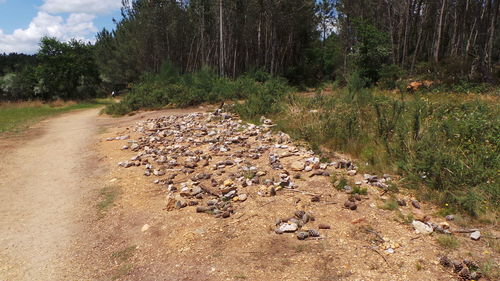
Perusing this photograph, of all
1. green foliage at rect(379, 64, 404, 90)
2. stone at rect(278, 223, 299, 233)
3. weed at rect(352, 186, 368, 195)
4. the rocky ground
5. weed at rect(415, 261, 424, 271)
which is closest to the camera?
weed at rect(415, 261, 424, 271)

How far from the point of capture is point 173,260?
315 cm

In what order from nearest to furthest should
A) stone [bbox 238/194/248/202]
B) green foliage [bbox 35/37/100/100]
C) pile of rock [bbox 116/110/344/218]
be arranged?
1. stone [bbox 238/194/248/202]
2. pile of rock [bbox 116/110/344/218]
3. green foliage [bbox 35/37/100/100]

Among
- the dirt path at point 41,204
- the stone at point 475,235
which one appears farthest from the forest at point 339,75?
the dirt path at point 41,204

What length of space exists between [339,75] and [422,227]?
23048 mm

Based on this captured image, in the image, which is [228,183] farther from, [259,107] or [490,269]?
[259,107]

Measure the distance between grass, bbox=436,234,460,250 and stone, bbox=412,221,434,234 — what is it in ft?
0.40

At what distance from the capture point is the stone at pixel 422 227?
3260mm

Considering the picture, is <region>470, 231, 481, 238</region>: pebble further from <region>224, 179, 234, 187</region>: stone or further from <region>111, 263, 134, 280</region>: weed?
<region>111, 263, 134, 280</region>: weed

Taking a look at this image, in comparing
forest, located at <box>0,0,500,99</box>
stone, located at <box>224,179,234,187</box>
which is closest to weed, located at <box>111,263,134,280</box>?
stone, located at <box>224,179,234,187</box>

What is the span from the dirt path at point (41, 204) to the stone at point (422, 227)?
3.35 meters

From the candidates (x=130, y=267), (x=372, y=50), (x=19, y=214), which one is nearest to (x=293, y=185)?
(x=130, y=267)

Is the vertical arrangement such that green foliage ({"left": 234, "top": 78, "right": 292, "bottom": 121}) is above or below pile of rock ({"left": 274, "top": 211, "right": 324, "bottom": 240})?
above

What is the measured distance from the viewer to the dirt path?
3322 mm

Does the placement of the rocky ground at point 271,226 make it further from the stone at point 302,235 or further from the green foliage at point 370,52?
the green foliage at point 370,52
